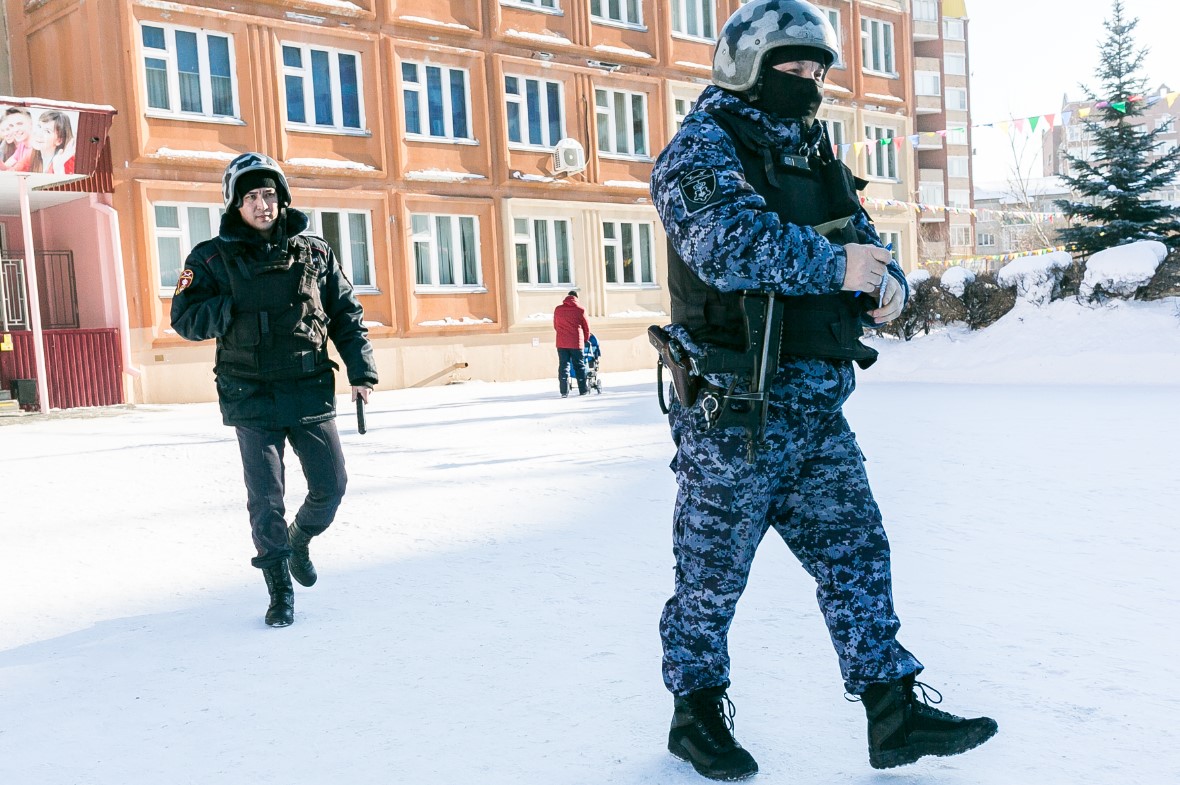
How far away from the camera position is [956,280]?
16.1 meters

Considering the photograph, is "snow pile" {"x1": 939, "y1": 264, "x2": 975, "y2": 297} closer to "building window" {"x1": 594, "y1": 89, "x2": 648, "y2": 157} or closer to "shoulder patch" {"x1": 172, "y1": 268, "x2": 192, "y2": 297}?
A: "building window" {"x1": 594, "y1": 89, "x2": 648, "y2": 157}

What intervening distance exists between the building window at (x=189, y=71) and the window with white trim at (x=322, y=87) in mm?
1127

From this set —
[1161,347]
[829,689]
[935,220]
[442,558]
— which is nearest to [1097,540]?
[829,689]

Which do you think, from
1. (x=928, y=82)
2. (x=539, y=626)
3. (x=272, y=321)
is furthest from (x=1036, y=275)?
(x=928, y=82)

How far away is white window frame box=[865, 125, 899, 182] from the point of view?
32.2 m

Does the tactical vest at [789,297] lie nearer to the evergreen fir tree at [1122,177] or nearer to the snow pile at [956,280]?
the snow pile at [956,280]

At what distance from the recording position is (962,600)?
400 centimetres

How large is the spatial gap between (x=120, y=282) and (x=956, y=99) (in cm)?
5795

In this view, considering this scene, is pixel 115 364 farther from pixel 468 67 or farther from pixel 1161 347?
pixel 1161 347

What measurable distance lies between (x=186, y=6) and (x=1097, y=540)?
17.8 m

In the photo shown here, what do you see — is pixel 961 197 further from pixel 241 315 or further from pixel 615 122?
pixel 241 315

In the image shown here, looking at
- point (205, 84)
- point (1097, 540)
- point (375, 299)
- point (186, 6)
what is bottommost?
point (1097, 540)

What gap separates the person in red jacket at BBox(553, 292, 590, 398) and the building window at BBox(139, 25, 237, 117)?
760 centimetres

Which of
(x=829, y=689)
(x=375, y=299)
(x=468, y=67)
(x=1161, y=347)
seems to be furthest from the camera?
(x=468, y=67)
